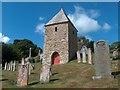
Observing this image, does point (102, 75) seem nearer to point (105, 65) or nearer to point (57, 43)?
point (105, 65)

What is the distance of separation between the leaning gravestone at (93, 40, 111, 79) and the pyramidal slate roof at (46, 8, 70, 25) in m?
23.6

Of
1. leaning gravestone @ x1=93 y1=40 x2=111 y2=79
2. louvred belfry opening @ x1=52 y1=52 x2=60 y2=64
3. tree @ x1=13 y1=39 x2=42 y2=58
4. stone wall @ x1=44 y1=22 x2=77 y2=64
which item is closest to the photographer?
leaning gravestone @ x1=93 y1=40 x2=111 y2=79

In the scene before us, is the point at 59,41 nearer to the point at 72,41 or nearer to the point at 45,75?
the point at 72,41

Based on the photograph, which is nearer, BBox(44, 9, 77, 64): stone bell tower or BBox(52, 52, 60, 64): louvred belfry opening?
BBox(44, 9, 77, 64): stone bell tower

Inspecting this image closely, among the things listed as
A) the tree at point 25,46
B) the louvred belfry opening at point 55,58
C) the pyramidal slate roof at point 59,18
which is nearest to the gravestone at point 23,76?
the louvred belfry opening at point 55,58

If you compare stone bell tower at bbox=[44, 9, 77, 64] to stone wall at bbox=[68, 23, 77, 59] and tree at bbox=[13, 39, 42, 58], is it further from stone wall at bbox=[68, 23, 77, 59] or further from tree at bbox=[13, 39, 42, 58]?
tree at bbox=[13, 39, 42, 58]

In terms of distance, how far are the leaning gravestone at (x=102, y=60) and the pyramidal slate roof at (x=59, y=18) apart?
2364cm

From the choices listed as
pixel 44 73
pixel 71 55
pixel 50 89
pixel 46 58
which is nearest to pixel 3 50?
pixel 46 58

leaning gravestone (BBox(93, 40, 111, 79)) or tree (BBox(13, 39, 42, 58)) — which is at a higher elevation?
tree (BBox(13, 39, 42, 58))

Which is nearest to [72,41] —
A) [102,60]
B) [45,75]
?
[45,75]

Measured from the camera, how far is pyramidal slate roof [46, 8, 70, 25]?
39531 mm

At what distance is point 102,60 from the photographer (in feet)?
49.5

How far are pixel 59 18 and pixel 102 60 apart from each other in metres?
26.2

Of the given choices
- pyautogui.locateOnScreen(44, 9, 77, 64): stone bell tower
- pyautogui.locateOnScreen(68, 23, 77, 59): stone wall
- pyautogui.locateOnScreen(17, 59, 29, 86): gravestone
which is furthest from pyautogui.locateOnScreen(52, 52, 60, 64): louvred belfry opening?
pyautogui.locateOnScreen(17, 59, 29, 86): gravestone
